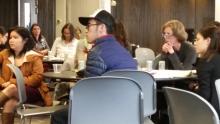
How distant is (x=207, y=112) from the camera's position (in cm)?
164

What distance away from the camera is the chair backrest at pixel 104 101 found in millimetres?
2404

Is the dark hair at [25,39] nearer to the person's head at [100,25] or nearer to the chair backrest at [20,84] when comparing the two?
the chair backrest at [20,84]

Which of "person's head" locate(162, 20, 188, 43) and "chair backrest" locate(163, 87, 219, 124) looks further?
"person's head" locate(162, 20, 188, 43)

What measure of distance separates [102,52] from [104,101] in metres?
0.50

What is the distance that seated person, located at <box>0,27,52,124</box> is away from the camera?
3.84m

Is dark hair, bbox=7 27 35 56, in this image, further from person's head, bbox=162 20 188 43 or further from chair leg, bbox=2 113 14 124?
person's head, bbox=162 20 188 43

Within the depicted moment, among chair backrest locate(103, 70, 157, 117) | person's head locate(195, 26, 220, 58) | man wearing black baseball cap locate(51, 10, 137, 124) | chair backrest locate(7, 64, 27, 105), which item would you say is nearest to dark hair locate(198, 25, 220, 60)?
person's head locate(195, 26, 220, 58)

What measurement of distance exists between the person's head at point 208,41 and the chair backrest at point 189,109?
4.20 ft

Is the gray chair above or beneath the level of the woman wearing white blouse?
beneath

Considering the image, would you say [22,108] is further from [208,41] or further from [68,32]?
[68,32]

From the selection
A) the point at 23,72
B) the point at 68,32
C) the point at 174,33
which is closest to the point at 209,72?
the point at 174,33

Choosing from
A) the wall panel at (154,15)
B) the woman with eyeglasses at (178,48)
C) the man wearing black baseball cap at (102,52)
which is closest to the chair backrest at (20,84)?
the man wearing black baseball cap at (102,52)

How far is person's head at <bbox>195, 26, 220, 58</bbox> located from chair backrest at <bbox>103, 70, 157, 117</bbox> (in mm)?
486

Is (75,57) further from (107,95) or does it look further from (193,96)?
(193,96)
